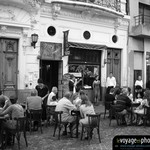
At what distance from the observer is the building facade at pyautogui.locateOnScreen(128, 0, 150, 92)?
652 inches

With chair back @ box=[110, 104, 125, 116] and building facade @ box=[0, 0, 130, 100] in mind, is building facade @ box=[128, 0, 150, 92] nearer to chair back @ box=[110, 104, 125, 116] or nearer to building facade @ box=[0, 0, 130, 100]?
building facade @ box=[0, 0, 130, 100]

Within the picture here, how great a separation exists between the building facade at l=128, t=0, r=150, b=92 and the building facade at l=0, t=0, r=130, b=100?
49 cm

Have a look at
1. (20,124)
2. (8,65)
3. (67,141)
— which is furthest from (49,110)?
(8,65)

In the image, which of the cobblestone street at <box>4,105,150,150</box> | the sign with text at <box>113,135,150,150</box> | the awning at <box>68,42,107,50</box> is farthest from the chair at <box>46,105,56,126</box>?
the sign with text at <box>113,135,150,150</box>

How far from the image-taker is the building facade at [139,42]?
54.3 feet

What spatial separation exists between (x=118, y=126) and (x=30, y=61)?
5.65 m

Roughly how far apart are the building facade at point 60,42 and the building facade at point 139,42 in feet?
1.60

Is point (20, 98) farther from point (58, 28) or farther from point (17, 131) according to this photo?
point (17, 131)

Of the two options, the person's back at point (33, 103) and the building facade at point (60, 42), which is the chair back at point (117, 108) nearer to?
the person's back at point (33, 103)

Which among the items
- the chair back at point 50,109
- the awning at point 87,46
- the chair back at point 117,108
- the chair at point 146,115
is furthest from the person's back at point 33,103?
the awning at point 87,46

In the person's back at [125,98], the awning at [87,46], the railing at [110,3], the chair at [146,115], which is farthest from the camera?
the railing at [110,3]

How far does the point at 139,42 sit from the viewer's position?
17141mm

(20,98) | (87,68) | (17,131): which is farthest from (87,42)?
(17,131)

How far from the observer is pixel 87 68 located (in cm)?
1498
